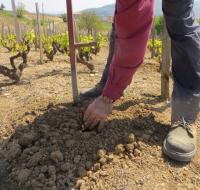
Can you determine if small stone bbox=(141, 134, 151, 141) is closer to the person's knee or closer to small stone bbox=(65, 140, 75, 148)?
small stone bbox=(65, 140, 75, 148)

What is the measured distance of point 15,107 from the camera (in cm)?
292

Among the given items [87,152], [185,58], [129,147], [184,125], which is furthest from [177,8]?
[87,152]

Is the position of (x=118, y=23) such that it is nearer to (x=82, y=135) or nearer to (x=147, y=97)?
(x=82, y=135)

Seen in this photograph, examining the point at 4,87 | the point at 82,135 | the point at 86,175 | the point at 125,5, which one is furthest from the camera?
the point at 4,87

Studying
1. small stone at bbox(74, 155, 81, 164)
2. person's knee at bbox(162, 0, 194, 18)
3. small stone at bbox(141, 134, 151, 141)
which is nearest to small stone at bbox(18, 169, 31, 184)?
small stone at bbox(74, 155, 81, 164)

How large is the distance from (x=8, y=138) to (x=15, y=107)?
23.9 inches

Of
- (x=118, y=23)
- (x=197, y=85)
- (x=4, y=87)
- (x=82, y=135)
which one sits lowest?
(x=4, y=87)

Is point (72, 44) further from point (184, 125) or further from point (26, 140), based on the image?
point (184, 125)

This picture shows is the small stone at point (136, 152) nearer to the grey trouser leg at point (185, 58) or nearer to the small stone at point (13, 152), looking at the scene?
the grey trouser leg at point (185, 58)

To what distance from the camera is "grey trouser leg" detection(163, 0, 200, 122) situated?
1987mm

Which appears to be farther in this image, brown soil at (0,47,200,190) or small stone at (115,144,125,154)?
small stone at (115,144,125,154)

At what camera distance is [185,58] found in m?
2.19

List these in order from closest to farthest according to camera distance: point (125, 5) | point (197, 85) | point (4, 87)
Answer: point (125, 5) → point (197, 85) → point (4, 87)

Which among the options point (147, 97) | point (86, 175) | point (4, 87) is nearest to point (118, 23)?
point (86, 175)
